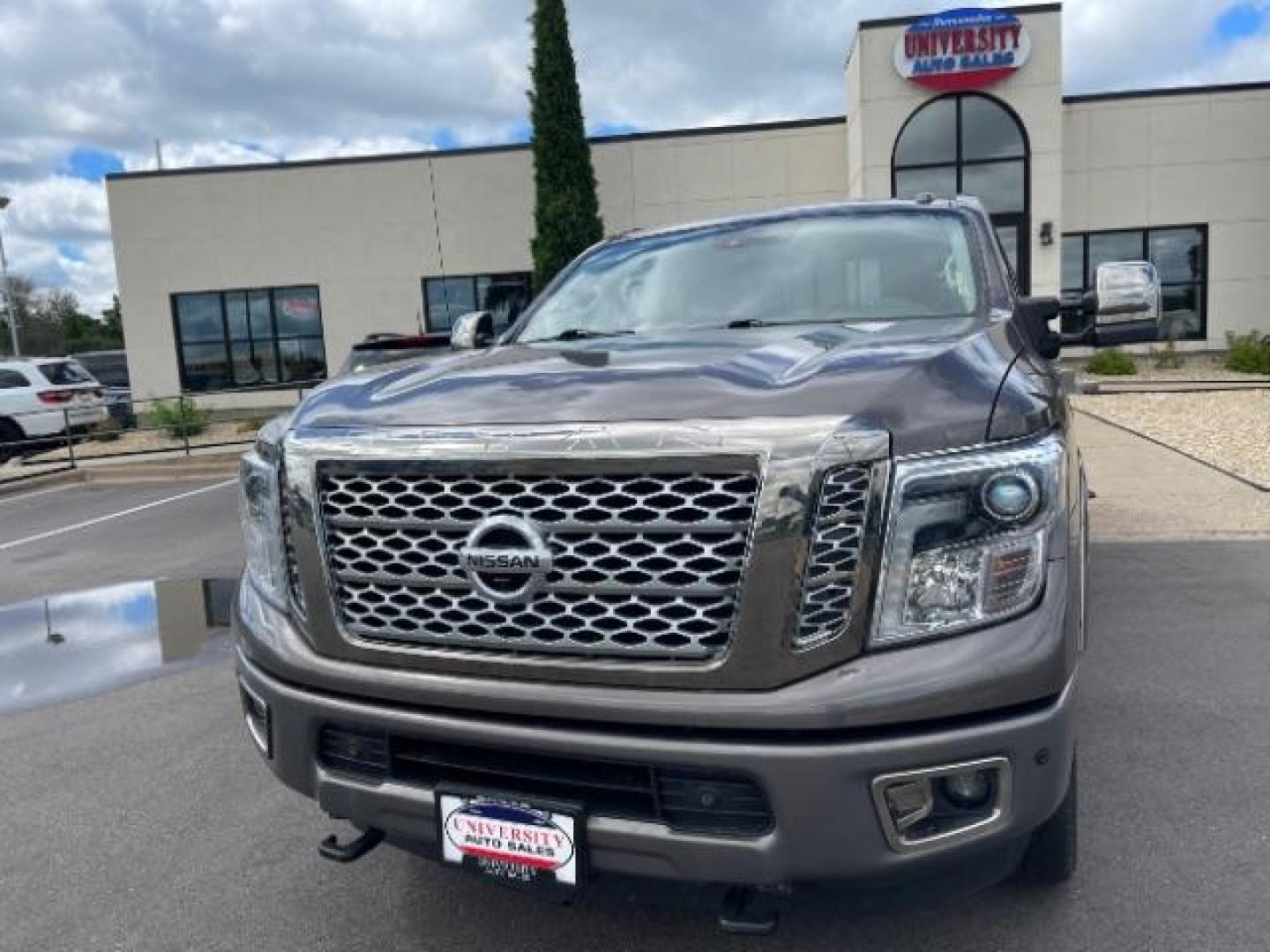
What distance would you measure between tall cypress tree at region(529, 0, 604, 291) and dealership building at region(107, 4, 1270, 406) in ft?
5.27

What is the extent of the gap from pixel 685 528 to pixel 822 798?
1.79 ft

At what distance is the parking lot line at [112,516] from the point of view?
941cm

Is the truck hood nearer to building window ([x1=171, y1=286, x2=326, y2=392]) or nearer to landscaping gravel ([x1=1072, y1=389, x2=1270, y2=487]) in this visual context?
landscaping gravel ([x1=1072, y1=389, x2=1270, y2=487])

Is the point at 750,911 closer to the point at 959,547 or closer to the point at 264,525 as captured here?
the point at 959,547

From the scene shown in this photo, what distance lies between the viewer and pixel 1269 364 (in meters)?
17.5

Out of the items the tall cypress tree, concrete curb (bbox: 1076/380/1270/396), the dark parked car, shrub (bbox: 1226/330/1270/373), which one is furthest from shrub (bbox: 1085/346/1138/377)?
the dark parked car

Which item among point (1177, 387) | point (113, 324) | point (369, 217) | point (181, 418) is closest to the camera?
point (1177, 387)

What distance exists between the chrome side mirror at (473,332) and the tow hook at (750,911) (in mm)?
2530

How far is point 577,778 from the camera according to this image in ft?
6.57

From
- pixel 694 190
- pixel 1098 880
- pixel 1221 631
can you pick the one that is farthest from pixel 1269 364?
pixel 1098 880

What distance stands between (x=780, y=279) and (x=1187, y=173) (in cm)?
1984

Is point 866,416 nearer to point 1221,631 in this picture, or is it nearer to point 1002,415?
point 1002,415

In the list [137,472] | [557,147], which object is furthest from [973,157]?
[137,472]

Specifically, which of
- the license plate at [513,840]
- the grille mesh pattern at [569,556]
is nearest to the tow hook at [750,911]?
the license plate at [513,840]
